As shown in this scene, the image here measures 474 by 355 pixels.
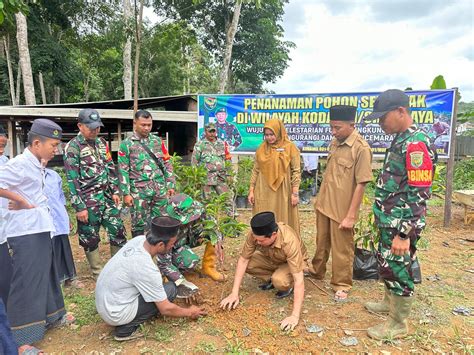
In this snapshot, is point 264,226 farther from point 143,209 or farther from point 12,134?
point 12,134

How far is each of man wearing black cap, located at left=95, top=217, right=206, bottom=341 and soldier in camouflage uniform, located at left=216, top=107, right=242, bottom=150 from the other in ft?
14.0

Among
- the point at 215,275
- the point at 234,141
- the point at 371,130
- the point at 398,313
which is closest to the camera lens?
the point at 398,313

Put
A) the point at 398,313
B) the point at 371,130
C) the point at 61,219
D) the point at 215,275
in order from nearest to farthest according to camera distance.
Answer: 1. the point at 398,313
2. the point at 61,219
3. the point at 215,275
4. the point at 371,130

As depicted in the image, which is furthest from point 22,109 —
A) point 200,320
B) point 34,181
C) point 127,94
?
point 200,320

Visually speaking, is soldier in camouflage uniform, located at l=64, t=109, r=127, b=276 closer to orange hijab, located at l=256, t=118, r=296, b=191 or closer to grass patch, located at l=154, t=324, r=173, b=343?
grass patch, located at l=154, t=324, r=173, b=343

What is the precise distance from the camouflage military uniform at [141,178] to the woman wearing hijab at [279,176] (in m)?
1.16

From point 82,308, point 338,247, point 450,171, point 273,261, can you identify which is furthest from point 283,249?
point 450,171

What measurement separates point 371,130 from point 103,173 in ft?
15.1

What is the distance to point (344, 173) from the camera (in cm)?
318

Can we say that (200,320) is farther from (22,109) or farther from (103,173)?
(22,109)

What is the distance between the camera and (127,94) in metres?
13.1

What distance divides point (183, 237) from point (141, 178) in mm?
945

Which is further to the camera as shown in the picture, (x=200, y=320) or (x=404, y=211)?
(x=200, y=320)

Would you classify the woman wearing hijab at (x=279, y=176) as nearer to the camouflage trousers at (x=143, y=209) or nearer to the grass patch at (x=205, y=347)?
the camouflage trousers at (x=143, y=209)
